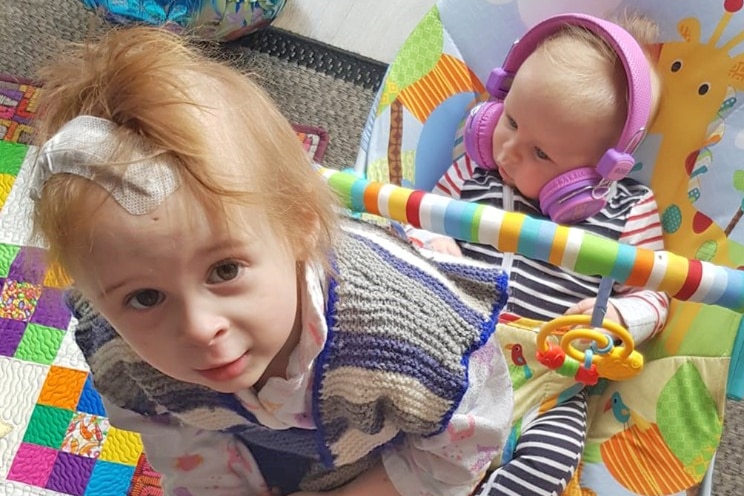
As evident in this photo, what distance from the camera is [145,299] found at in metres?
0.60

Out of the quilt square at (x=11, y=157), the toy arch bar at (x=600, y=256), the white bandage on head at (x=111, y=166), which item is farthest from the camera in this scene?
the quilt square at (x=11, y=157)

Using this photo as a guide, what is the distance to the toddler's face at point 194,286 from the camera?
Result: 0.56 m

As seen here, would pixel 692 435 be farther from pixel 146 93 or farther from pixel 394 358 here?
pixel 146 93

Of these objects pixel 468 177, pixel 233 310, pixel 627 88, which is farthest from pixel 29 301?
pixel 627 88

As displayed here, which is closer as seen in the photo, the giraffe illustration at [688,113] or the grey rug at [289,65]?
the giraffe illustration at [688,113]

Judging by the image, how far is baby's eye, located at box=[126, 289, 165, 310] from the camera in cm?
Result: 60

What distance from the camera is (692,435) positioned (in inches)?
36.4

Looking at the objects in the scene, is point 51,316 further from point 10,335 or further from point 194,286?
point 194,286

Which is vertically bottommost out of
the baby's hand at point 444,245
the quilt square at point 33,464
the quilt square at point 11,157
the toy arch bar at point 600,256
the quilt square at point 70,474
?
the quilt square at point 33,464

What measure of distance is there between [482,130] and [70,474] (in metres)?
0.75

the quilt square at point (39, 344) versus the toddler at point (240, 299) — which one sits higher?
the toddler at point (240, 299)

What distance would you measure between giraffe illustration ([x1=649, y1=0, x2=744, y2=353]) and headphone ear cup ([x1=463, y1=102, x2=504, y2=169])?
22cm

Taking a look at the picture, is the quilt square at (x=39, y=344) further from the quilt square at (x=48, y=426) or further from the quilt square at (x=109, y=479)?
the quilt square at (x=109, y=479)

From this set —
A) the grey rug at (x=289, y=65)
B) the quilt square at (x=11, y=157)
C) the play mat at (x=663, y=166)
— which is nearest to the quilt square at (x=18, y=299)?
the quilt square at (x=11, y=157)
